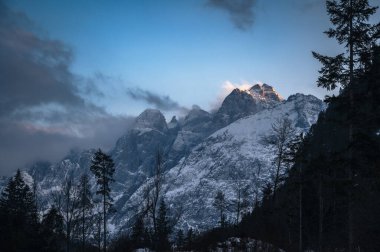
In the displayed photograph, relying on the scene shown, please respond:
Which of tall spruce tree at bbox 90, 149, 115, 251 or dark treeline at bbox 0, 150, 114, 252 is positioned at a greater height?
tall spruce tree at bbox 90, 149, 115, 251

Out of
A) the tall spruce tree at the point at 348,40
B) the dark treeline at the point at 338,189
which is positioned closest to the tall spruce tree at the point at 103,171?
the dark treeline at the point at 338,189

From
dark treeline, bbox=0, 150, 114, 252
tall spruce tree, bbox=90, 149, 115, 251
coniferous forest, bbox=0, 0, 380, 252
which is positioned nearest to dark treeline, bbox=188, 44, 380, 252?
coniferous forest, bbox=0, 0, 380, 252

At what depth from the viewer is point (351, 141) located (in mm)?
23016

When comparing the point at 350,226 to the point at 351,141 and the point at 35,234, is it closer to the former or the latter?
the point at 351,141

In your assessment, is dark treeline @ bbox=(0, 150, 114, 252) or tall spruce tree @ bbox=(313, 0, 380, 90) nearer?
tall spruce tree @ bbox=(313, 0, 380, 90)

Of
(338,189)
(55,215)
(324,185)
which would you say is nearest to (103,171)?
(55,215)

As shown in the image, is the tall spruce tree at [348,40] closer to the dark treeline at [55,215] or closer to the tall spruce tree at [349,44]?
the tall spruce tree at [349,44]

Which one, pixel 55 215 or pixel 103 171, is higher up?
pixel 103 171

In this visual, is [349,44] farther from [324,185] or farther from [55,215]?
[55,215]

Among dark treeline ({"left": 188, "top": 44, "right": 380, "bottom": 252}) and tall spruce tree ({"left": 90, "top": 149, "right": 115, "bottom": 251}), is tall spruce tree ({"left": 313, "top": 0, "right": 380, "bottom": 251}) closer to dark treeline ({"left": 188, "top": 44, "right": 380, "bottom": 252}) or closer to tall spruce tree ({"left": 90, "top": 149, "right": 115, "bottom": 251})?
dark treeline ({"left": 188, "top": 44, "right": 380, "bottom": 252})

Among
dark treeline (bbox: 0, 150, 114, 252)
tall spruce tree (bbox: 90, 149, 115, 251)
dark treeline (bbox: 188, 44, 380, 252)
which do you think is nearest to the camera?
dark treeline (bbox: 188, 44, 380, 252)

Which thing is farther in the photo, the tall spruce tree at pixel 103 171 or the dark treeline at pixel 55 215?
the tall spruce tree at pixel 103 171

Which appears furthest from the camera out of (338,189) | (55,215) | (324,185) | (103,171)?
(103,171)

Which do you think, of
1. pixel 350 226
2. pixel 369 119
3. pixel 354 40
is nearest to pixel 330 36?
pixel 354 40
